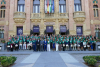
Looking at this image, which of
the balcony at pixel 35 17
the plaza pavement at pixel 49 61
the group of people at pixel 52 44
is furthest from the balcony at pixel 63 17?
the plaza pavement at pixel 49 61

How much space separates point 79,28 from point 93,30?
11.1 feet

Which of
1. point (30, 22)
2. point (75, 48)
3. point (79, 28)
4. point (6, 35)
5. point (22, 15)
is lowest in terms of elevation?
point (75, 48)

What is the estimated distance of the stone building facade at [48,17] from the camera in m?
22.1

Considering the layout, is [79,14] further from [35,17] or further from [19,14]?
[19,14]

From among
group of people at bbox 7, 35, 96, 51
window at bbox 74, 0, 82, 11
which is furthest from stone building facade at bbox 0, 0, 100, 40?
group of people at bbox 7, 35, 96, 51

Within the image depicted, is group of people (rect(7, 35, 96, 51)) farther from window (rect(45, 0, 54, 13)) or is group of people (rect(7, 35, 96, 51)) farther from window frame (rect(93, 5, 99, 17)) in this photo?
window frame (rect(93, 5, 99, 17))

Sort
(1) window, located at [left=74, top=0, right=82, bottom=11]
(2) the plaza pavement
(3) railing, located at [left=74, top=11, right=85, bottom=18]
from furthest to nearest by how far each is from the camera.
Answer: (1) window, located at [left=74, top=0, right=82, bottom=11], (3) railing, located at [left=74, top=11, right=85, bottom=18], (2) the plaza pavement

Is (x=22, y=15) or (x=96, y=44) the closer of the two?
(x=96, y=44)

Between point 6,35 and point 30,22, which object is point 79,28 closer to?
point 30,22

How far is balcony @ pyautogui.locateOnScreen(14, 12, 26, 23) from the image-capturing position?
21.7 metres

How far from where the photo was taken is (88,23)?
2228 cm

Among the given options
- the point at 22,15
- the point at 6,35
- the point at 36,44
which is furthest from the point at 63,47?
the point at 6,35

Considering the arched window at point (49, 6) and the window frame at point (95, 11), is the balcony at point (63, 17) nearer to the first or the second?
the arched window at point (49, 6)

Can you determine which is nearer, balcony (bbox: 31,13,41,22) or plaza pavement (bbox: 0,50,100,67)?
plaza pavement (bbox: 0,50,100,67)
